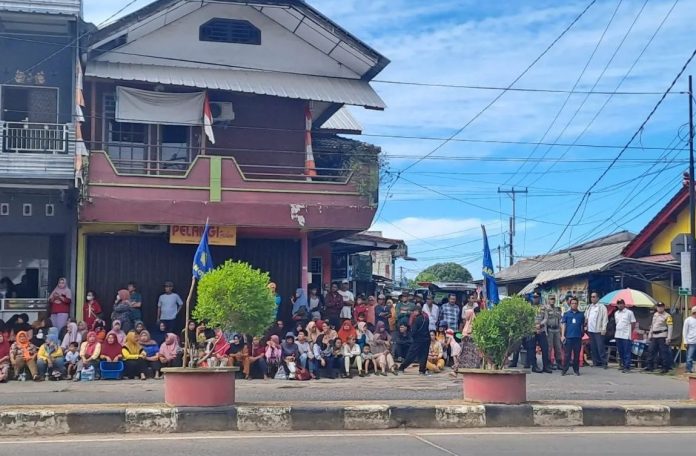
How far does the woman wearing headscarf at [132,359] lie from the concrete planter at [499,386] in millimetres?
8318

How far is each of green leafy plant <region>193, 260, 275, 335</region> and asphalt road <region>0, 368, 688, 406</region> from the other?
234 cm

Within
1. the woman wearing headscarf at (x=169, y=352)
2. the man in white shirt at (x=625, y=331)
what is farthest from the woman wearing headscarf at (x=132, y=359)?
the man in white shirt at (x=625, y=331)

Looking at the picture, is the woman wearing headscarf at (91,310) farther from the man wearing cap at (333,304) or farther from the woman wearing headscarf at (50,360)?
the man wearing cap at (333,304)

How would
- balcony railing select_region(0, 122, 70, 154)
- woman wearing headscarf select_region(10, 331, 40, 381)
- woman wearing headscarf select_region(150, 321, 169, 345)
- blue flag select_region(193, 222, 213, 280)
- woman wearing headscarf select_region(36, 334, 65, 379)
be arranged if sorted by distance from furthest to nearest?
balcony railing select_region(0, 122, 70, 154)
woman wearing headscarf select_region(150, 321, 169, 345)
woman wearing headscarf select_region(36, 334, 65, 379)
woman wearing headscarf select_region(10, 331, 40, 381)
blue flag select_region(193, 222, 213, 280)

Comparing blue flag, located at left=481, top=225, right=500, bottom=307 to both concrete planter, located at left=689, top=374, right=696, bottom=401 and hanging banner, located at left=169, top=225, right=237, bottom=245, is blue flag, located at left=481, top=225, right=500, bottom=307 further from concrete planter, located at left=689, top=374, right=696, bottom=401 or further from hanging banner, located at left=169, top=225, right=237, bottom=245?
hanging banner, located at left=169, top=225, right=237, bottom=245

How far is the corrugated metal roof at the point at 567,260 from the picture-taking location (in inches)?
1149

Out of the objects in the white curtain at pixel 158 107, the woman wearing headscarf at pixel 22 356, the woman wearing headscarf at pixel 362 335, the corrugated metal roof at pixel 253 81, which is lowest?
the woman wearing headscarf at pixel 22 356

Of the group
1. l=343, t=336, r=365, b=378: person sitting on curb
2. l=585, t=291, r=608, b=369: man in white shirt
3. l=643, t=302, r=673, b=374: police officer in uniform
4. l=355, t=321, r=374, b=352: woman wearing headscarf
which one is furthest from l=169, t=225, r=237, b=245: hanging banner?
l=643, t=302, r=673, b=374: police officer in uniform

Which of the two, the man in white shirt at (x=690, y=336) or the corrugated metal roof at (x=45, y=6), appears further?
the corrugated metal roof at (x=45, y=6)

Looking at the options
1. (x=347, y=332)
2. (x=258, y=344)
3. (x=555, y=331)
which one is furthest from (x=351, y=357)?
(x=555, y=331)

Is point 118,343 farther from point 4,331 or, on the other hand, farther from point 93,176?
point 93,176

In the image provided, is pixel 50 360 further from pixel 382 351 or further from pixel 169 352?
pixel 382 351

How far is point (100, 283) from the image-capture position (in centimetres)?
2212

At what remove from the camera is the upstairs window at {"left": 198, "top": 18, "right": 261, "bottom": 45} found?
2275 cm
